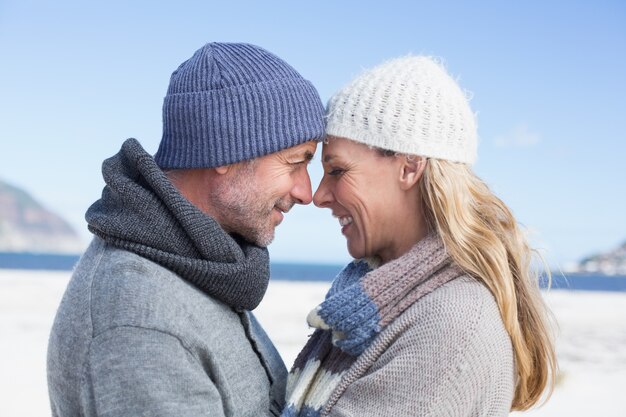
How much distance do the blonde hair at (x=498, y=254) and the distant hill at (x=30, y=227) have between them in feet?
393

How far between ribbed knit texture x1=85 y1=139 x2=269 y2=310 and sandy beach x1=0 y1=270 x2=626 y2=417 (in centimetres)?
125

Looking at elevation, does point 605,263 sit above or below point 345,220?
below

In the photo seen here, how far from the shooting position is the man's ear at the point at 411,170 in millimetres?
2363

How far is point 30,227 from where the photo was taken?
408 feet

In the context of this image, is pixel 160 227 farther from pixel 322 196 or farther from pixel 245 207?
pixel 322 196

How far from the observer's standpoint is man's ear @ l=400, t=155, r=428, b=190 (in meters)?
2.36

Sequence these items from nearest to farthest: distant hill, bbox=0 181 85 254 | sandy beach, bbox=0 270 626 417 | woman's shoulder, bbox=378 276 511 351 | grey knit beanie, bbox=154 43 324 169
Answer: woman's shoulder, bbox=378 276 511 351 < grey knit beanie, bbox=154 43 324 169 < sandy beach, bbox=0 270 626 417 < distant hill, bbox=0 181 85 254

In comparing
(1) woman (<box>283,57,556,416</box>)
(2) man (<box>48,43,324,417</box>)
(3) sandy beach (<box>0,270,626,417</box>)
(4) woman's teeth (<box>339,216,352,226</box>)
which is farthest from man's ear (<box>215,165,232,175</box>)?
(3) sandy beach (<box>0,270,626,417</box>)

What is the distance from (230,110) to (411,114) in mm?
596

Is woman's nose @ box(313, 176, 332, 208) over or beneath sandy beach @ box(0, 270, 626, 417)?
over

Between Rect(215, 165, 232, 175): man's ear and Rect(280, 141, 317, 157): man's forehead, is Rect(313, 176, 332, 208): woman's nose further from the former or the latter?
Rect(215, 165, 232, 175): man's ear

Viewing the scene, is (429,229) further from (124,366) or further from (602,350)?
(602,350)

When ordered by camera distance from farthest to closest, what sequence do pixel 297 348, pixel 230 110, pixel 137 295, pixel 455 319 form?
pixel 297 348 < pixel 230 110 < pixel 455 319 < pixel 137 295

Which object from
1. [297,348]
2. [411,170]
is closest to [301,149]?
[411,170]
